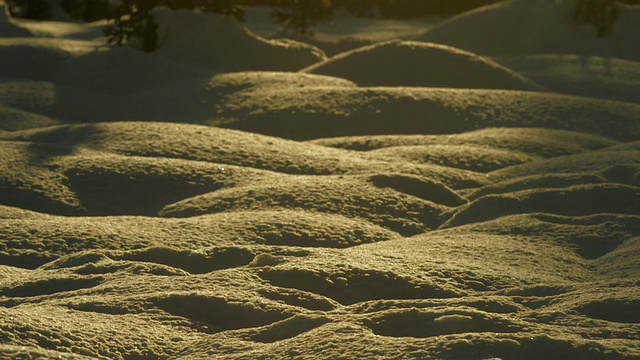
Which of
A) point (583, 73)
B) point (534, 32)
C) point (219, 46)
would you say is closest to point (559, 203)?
point (583, 73)

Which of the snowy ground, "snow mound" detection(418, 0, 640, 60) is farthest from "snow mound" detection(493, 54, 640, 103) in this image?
"snow mound" detection(418, 0, 640, 60)

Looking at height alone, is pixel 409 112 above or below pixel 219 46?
above

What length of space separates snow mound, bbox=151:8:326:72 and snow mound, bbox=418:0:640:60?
5.02ft

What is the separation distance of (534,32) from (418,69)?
2.34 meters

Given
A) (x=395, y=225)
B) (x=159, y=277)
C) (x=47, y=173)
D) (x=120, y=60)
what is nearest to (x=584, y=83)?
(x=120, y=60)

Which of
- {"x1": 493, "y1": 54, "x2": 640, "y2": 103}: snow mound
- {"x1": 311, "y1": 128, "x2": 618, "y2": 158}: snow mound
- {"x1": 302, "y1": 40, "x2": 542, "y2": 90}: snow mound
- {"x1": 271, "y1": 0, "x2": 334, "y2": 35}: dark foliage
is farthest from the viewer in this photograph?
{"x1": 271, "y1": 0, "x2": 334, "y2": 35}: dark foliage

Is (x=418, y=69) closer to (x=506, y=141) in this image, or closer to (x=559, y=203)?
(x=506, y=141)

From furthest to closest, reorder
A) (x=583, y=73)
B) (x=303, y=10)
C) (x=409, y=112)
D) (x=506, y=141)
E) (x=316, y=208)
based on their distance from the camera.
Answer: (x=303, y=10), (x=583, y=73), (x=409, y=112), (x=506, y=141), (x=316, y=208)

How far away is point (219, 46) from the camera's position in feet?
20.1

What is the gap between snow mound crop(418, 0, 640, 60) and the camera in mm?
7219

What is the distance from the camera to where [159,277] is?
2.32m

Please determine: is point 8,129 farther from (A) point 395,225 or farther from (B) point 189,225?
(A) point 395,225

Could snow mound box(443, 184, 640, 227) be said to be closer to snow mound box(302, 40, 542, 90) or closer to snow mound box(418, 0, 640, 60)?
snow mound box(302, 40, 542, 90)

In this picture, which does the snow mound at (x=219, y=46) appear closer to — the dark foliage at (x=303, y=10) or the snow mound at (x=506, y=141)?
the dark foliage at (x=303, y=10)
